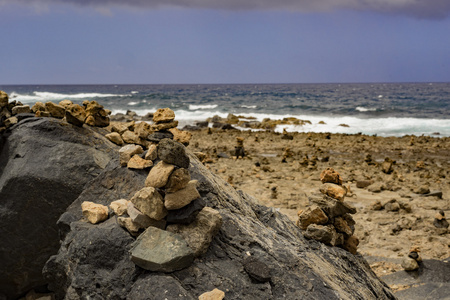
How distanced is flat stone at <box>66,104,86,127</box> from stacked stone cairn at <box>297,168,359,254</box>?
7.84 feet

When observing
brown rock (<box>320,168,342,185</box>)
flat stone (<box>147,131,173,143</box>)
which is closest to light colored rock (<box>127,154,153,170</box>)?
flat stone (<box>147,131,173,143</box>)

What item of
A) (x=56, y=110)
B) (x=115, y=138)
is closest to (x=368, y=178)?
(x=115, y=138)

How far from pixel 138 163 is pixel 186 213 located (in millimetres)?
768

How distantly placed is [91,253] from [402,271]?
3718 mm

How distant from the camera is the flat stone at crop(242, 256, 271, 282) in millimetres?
2154

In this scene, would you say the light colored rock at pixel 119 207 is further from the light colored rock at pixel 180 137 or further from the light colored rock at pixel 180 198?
the light colored rock at pixel 180 137

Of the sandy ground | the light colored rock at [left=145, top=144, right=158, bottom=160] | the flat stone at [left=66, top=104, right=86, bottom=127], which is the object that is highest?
the flat stone at [left=66, top=104, right=86, bottom=127]

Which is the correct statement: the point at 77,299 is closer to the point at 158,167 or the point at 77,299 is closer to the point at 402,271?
the point at 158,167

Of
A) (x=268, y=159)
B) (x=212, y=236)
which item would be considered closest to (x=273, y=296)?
(x=212, y=236)

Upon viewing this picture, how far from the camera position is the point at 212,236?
7.67 feet

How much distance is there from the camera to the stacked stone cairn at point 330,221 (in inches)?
120

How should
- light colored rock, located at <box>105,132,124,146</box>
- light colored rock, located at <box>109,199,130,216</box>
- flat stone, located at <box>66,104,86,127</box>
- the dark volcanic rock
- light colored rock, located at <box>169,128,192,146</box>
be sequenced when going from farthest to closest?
light colored rock, located at <box>105,132,124,146</box> → flat stone, located at <box>66,104,86,127</box> → the dark volcanic rock → light colored rock, located at <box>169,128,192,146</box> → light colored rock, located at <box>109,199,130,216</box>

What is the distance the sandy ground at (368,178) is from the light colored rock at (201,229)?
321cm

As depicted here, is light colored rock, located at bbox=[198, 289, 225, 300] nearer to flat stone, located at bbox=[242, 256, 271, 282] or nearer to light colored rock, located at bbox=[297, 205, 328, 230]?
flat stone, located at bbox=[242, 256, 271, 282]
